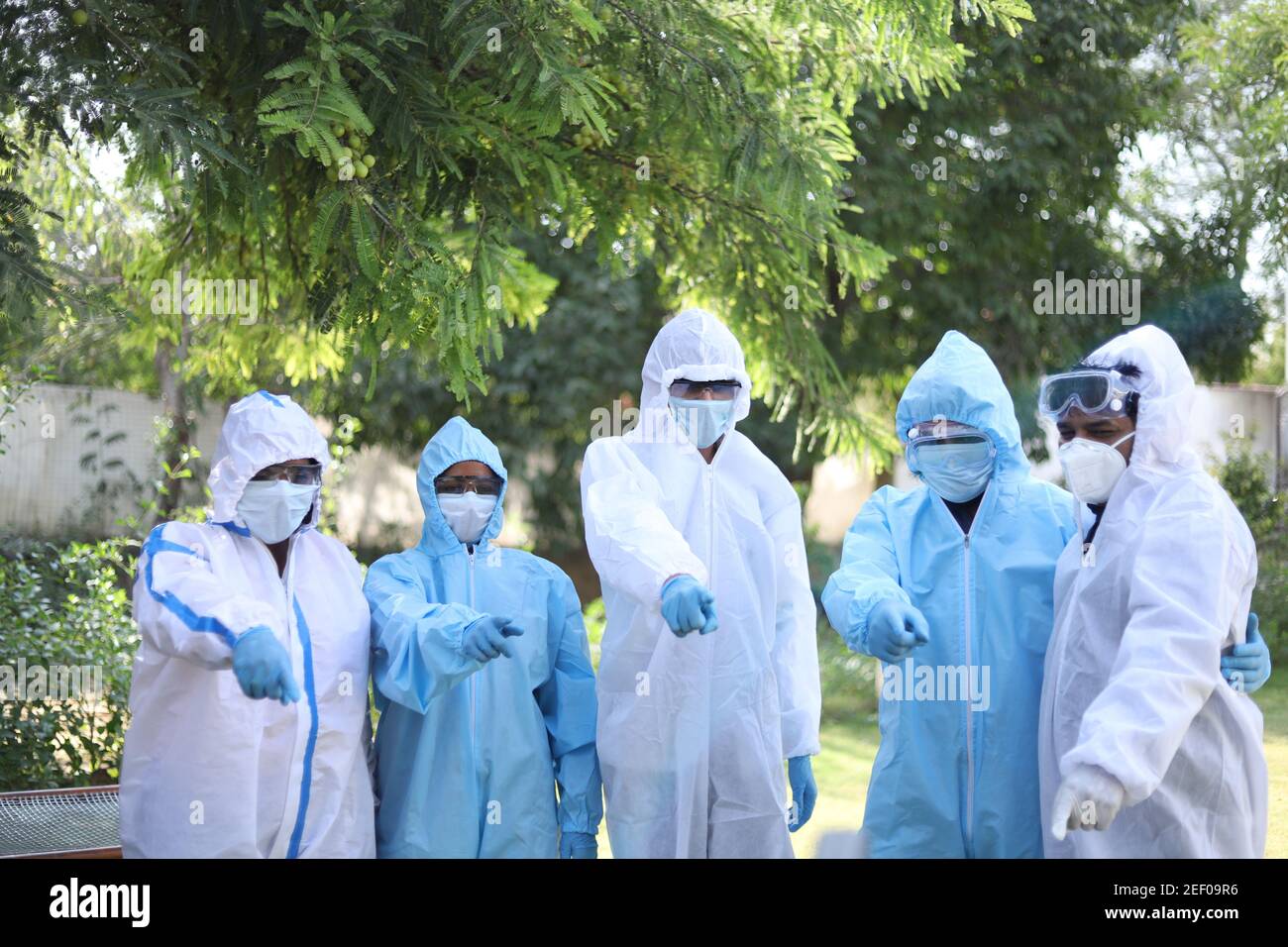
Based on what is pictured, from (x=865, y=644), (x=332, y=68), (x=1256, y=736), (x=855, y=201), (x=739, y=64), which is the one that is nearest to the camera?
(x=1256, y=736)

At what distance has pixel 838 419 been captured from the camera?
7902mm

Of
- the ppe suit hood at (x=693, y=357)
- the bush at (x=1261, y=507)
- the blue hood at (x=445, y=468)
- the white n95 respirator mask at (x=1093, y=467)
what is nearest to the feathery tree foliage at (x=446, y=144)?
the blue hood at (x=445, y=468)

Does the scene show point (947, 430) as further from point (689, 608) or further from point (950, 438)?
point (689, 608)

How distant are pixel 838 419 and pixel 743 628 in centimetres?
400

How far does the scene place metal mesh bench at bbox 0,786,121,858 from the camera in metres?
5.22

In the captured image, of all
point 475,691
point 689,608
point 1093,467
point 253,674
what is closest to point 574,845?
point 475,691

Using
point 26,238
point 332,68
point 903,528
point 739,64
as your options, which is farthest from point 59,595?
point 903,528

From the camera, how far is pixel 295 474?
13.0 ft

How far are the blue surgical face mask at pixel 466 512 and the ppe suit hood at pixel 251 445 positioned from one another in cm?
49

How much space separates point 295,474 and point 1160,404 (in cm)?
246

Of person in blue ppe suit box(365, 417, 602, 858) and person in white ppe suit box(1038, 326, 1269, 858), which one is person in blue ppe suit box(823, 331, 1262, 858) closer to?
person in white ppe suit box(1038, 326, 1269, 858)

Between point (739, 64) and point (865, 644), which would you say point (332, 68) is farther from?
point (865, 644)

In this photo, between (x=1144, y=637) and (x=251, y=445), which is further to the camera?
(x=251, y=445)

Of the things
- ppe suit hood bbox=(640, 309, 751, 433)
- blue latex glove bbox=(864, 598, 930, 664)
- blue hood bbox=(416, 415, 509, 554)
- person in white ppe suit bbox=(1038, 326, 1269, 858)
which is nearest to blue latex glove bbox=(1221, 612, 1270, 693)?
person in white ppe suit bbox=(1038, 326, 1269, 858)
